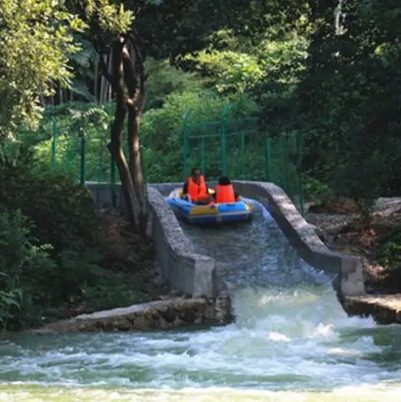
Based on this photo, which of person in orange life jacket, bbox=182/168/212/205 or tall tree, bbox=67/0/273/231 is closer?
tall tree, bbox=67/0/273/231

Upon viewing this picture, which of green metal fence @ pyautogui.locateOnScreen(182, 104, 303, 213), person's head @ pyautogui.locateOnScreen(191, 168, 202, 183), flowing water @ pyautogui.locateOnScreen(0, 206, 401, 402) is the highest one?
green metal fence @ pyautogui.locateOnScreen(182, 104, 303, 213)

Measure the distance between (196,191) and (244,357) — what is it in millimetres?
8992

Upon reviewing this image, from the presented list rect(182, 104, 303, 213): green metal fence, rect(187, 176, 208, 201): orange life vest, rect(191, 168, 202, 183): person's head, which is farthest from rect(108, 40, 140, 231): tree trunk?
rect(182, 104, 303, 213): green metal fence

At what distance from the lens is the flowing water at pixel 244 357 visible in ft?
28.1

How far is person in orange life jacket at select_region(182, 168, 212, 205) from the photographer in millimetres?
19120

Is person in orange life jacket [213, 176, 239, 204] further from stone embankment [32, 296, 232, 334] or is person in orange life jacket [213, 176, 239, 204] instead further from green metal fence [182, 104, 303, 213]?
stone embankment [32, 296, 232, 334]

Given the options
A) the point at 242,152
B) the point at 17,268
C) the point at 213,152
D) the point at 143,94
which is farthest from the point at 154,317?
the point at 213,152

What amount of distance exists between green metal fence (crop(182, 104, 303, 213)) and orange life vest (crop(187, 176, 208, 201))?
227 centimetres

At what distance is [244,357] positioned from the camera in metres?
10.7

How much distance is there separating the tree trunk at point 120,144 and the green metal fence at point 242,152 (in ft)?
13.3

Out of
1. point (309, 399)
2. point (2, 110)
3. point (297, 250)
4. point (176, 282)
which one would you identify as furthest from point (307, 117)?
point (309, 399)

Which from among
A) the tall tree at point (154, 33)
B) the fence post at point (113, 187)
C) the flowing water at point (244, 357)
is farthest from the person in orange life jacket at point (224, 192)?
the flowing water at point (244, 357)

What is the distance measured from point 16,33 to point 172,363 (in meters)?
4.58

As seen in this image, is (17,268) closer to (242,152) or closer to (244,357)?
(244,357)
